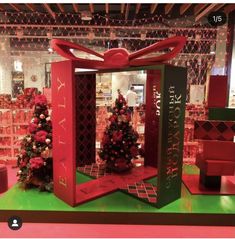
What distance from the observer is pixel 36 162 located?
260 centimetres

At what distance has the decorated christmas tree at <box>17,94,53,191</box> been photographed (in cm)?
266

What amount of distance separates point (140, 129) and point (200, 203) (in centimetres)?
225

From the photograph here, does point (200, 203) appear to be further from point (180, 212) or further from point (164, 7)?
point (164, 7)

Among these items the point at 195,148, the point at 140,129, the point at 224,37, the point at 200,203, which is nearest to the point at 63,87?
the point at 200,203

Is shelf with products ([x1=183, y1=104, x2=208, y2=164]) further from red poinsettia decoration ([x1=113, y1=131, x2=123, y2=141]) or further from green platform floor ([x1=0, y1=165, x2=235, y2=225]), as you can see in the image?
green platform floor ([x1=0, y1=165, x2=235, y2=225])

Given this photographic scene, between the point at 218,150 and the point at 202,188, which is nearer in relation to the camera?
the point at 218,150

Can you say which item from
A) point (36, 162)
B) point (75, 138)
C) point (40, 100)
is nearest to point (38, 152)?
point (36, 162)

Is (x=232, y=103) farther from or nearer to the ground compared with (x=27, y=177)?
farther from the ground

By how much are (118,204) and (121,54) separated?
155cm

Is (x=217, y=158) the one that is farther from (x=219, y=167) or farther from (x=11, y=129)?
(x=11, y=129)

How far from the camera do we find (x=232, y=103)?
464 cm

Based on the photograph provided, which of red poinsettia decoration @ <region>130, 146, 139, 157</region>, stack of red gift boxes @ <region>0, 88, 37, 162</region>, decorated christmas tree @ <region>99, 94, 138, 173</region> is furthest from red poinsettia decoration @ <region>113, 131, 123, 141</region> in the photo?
stack of red gift boxes @ <region>0, 88, 37, 162</region>

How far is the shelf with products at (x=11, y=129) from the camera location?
14.3 ft

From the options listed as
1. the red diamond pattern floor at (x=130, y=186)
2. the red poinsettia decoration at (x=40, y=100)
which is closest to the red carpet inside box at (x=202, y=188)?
the red diamond pattern floor at (x=130, y=186)
